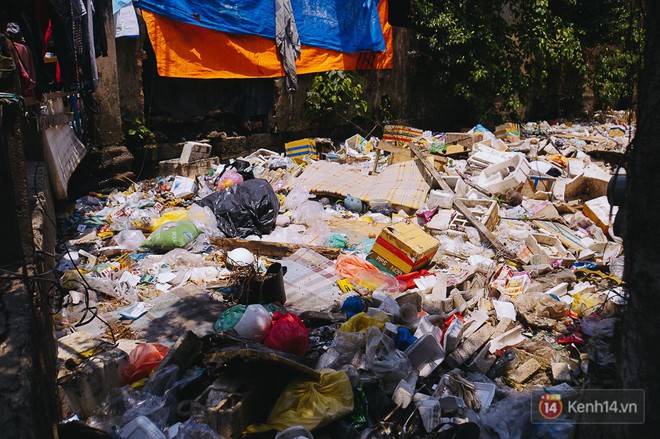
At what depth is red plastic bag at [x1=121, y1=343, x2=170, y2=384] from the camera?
3.05 m

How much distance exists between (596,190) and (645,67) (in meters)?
6.48

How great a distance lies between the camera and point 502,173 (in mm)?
7898

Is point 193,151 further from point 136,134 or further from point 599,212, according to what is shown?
point 599,212

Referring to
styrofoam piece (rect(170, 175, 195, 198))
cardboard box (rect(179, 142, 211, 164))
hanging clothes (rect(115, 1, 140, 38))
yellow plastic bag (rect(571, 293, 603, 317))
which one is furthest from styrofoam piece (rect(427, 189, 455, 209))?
hanging clothes (rect(115, 1, 140, 38))

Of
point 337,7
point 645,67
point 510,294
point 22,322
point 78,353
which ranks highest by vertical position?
point 337,7

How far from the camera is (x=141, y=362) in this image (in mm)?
3094

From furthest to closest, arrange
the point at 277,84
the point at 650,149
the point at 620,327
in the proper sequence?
the point at 277,84, the point at 620,327, the point at 650,149

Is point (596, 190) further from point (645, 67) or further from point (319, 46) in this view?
point (645, 67)

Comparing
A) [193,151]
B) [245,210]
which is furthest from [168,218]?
[193,151]

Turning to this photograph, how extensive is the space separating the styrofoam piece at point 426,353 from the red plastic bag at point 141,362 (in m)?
1.61

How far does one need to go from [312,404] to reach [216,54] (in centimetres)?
648

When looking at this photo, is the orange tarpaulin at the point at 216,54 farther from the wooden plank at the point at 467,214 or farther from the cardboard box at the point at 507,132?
the cardboard box at the point at 507,132

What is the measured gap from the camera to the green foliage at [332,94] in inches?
382

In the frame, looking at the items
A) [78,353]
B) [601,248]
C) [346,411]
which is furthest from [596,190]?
[78,353]
